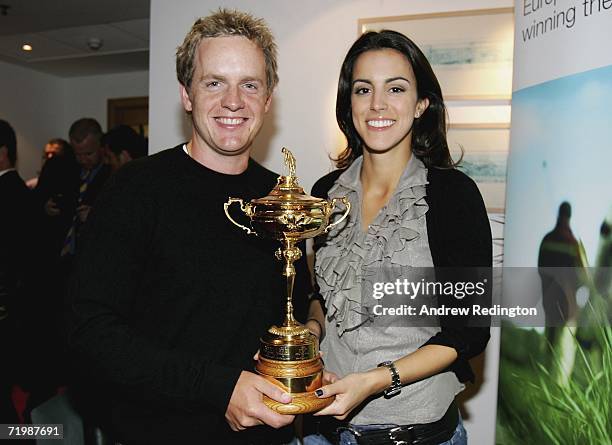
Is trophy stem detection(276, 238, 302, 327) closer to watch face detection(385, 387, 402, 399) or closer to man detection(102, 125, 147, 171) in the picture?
watch face detection(385, 387, 402, 399)

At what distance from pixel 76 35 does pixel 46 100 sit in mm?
2723

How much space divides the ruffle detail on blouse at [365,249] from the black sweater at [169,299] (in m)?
0.18

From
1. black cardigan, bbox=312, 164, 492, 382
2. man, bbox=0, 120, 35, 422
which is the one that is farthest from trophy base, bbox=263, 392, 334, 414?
man, bbox=0, 120, 35, 422

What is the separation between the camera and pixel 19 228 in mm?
3365

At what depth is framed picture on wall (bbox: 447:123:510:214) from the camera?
289 cm

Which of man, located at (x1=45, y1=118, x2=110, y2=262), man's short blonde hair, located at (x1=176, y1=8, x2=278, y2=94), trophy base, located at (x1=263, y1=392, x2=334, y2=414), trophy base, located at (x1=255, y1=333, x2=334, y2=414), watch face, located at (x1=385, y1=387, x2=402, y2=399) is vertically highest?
man's short blonde hair, located at (x1=176, y1=8, x2=278, y2=94)

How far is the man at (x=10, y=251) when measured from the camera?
3172 millimetres

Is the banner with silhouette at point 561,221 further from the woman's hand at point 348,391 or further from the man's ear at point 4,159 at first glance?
the man's ear at point 4,159

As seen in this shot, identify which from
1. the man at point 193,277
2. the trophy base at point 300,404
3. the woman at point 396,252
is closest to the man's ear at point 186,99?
the man at point 193,277

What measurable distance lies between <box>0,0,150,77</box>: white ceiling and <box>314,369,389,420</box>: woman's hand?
13.3ft

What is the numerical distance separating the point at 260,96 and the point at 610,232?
3.59ft

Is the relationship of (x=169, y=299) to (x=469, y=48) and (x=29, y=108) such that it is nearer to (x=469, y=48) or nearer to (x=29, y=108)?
(x=469, y=48)

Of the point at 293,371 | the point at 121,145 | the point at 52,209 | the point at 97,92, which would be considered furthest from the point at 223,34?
the point at 97,92

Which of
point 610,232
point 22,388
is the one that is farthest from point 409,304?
point 22,388
